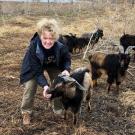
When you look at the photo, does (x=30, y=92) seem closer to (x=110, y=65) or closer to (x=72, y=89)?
(x=72, y=89)

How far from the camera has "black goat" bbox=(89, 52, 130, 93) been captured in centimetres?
867

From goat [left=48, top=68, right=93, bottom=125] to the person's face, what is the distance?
1.66 feet

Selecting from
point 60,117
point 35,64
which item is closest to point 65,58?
point 35,64

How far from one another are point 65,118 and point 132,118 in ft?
4.09

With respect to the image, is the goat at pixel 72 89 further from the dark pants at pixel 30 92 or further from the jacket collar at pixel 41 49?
the jacket collar at pixel 41 49

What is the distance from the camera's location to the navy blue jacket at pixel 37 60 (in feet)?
19.6

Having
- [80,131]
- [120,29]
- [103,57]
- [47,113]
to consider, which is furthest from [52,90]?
[120,29]

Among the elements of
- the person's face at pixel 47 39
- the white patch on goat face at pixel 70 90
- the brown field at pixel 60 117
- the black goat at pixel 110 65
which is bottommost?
the brown field at pixel 60 117

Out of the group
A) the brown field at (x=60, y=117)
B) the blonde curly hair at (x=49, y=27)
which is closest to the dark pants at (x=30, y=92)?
the brown field at (x=60, y=117)

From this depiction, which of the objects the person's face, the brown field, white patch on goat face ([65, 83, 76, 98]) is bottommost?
the brown field

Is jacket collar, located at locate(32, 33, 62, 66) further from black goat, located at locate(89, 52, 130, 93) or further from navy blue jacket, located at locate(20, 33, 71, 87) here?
black goat, located at locate(89, 52, 130, 93)

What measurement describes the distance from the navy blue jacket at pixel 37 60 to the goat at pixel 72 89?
309 millimetres

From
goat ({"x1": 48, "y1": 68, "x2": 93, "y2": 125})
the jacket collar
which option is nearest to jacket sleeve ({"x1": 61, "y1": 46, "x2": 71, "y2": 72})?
the jacket collar

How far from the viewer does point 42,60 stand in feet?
19.8
